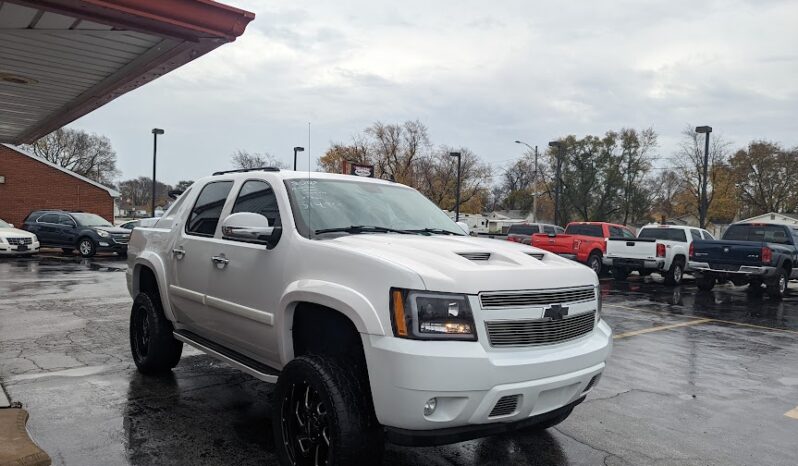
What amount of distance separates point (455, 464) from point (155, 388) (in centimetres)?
290

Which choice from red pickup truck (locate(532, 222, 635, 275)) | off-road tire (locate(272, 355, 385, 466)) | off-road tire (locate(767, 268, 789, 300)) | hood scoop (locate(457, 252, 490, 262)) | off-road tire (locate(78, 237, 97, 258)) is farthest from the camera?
off-road tire (locate(78, 237, 97, 258))

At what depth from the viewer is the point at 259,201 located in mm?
4438

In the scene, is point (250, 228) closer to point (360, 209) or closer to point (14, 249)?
point (360, 209)

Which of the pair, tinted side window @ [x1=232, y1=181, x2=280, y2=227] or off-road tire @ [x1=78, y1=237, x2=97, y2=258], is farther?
off-road tire @ [x1=78, y1=237, x2=97, y2=258]

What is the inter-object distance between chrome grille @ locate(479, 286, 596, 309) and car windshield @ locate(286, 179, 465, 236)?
3.95 ft

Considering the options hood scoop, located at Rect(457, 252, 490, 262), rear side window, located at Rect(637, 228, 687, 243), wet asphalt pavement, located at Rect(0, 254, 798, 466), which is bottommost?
wet asphalt pavement, located at Rect(0, 254, 798, 466)

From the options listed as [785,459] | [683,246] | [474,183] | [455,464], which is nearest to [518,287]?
[455,464]

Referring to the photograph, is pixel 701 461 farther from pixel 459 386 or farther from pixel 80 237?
pixel 80 237

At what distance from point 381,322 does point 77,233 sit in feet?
69.1

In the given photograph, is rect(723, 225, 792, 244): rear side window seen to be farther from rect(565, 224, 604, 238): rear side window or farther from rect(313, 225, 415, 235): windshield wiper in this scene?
rect(313, 225, 415, 235): windshield wiper

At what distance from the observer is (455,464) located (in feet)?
12.4

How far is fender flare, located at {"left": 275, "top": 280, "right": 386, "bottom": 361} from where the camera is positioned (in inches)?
118

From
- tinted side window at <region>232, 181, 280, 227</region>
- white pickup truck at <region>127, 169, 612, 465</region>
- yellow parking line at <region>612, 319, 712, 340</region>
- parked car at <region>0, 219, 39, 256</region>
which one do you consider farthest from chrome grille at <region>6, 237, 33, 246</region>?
yellow parking line at <region>612, 319, 712, 340</region>

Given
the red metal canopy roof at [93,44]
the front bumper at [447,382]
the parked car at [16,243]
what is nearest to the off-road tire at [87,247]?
the parked car at [16,243]
